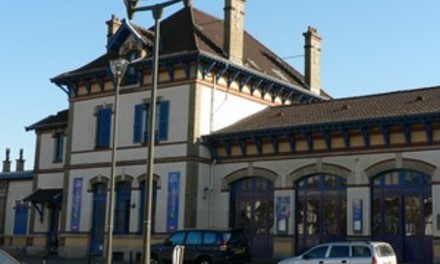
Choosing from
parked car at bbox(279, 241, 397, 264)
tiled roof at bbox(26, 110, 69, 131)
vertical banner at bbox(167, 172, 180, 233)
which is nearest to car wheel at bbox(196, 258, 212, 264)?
parked car at bbox(279, 241, 397, 264)

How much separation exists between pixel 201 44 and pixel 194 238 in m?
10.5

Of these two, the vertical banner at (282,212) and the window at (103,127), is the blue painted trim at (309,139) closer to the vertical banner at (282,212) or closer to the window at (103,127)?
the vertical banner at (282,212)

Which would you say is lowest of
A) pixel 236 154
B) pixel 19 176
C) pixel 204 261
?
pixel 204 261

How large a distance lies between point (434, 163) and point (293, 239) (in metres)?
6.75

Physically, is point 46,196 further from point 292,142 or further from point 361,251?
point 361,251

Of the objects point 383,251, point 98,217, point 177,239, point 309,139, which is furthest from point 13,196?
point 383,251

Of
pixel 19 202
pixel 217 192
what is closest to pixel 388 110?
pixel 217 192

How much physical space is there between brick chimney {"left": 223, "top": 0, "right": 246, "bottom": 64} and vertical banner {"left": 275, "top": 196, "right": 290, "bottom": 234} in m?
7.50

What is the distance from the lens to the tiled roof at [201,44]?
108 feet

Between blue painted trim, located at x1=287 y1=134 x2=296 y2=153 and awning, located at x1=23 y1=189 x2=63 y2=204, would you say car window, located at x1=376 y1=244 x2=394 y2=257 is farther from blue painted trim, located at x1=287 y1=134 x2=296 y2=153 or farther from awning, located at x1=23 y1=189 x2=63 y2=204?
awning, located at x1=23 y1=189 x2=63 y2=204

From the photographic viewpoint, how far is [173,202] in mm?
31406

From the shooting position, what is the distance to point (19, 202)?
42.8 meters

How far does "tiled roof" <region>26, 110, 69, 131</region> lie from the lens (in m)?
40.2

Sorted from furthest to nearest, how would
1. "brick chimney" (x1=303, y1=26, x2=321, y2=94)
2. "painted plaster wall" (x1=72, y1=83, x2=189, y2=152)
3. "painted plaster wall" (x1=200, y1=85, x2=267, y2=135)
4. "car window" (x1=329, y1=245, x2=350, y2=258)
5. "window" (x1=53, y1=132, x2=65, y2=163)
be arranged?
"window" (x1=53, y1=132, x2=65, y2=163), "brick chimney" (x1=303, y1=26, x2=321, y2=94), "painted plaster wall" (x1=200, y1=85, x2=267, y2=135), "painted plaster wall" (x1=72, y1=83, x2=189, y2=152), "car window" (x1=329, y1=245, x2=350, y2=258)
